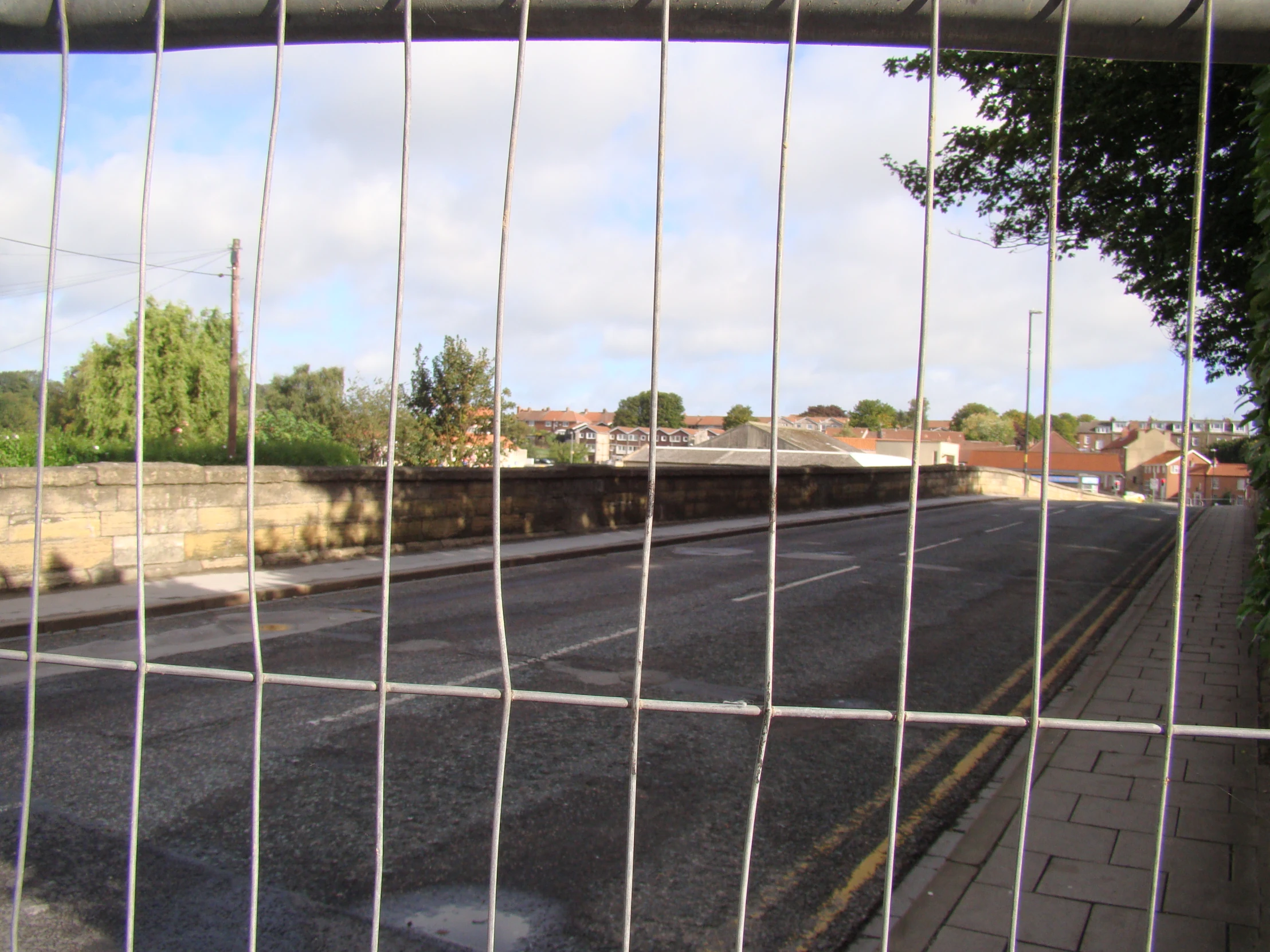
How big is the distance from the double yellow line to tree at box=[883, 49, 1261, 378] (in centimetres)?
458

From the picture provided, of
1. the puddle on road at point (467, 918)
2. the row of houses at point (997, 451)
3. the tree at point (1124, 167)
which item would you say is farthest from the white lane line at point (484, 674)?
the row of houses at point (997, 451)

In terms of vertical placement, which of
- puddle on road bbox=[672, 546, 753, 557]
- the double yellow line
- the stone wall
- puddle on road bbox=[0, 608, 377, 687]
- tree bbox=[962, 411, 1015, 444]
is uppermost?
tree bbox=[962, 411, 1015, 444]

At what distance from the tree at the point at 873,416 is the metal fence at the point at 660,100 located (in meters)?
92.8

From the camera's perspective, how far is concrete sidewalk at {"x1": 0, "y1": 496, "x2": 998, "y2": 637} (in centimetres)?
853

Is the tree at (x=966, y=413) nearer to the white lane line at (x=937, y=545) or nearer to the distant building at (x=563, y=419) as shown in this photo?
the distant building at (x=563, y=419)

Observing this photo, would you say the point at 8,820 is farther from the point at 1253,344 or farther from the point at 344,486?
the point at 344,486

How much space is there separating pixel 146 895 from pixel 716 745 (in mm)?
2972

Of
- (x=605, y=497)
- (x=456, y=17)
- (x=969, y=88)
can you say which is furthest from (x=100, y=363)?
(x=456, y=17)

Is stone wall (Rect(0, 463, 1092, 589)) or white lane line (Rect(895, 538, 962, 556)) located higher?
stone wall (Rect(0, 463, 1092, 589))

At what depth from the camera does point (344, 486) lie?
12781 millimetres

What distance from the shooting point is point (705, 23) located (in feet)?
5.85

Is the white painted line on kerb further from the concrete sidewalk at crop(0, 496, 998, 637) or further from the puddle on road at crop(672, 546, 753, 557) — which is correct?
the concrete sidewalk at crop(0, 496, 998, 637)

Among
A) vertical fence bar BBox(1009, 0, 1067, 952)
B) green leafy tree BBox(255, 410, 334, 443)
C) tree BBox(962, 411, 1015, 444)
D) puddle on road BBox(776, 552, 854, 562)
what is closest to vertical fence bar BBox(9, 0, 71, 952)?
vertical fence bar BBox(1009, 0, 1067, 952)

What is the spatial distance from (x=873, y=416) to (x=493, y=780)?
99256 mm
